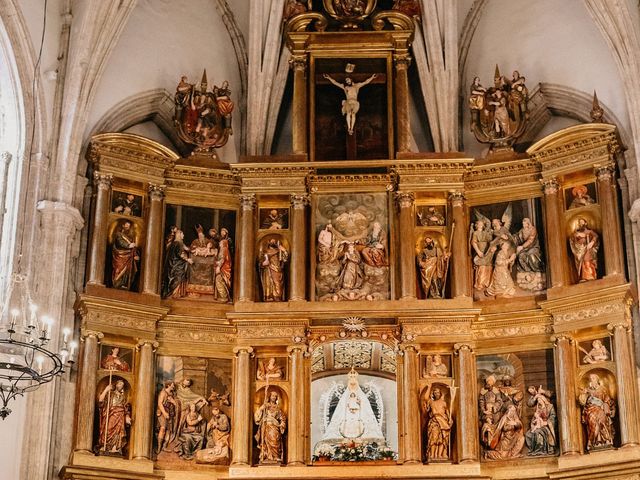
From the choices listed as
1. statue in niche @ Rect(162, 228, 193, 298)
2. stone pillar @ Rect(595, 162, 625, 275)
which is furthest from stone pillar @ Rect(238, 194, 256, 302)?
stone pillar @ Rect(595, 162, 625, 275)

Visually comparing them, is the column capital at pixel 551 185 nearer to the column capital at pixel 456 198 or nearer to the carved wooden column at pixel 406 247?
the column capital at pixel 456 198

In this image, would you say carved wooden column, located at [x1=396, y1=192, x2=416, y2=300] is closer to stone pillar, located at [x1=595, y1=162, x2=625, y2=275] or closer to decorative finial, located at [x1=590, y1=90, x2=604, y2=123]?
stone pillar, located at [x1=595, y1=162, x2=625, y2=275]

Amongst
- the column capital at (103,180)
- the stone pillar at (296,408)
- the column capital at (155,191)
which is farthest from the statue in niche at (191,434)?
the column capital at (103,180)

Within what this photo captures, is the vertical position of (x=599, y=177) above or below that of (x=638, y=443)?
above

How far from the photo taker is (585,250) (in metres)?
26.5

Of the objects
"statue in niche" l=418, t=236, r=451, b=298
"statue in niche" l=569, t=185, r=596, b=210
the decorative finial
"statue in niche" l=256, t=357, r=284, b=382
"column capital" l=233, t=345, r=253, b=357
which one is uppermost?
the decorative finial

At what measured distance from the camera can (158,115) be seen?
2980 centimetres

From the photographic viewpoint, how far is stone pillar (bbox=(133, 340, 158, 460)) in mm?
25578

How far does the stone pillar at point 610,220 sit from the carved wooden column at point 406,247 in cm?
383

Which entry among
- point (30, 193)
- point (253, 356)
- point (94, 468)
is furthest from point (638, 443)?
point (30, 193)

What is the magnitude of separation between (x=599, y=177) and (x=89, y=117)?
10636mm

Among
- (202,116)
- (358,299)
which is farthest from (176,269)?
(358,299)

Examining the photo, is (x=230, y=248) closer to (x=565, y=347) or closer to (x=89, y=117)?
(x=89, y=117)

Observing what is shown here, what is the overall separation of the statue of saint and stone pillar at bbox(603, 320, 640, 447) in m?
7.11
